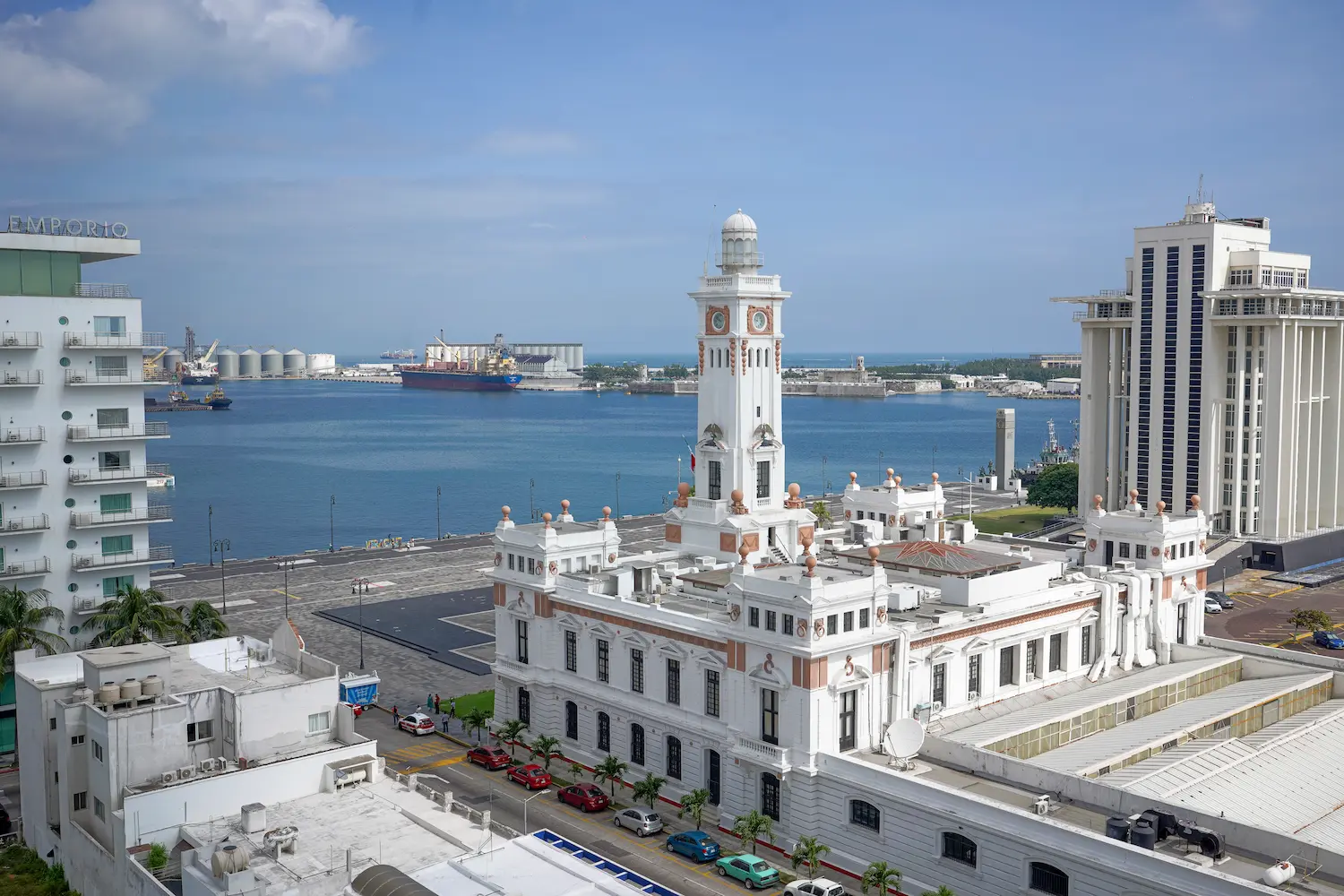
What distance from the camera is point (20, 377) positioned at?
2304 inches

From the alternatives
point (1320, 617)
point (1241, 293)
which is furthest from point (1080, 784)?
point (1241, 293)

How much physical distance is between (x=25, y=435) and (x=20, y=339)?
4898mm

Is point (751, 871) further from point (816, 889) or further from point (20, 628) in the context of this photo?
point (20, 628)

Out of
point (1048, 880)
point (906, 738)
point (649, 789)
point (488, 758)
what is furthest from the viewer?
point (488, 758)

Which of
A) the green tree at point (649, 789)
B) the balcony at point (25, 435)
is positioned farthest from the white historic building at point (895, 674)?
the balcony at point (25, 435)

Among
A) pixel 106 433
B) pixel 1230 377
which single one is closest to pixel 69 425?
pixel 106 433

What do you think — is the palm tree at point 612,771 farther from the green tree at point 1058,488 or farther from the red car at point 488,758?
the green tree at point 1058,488

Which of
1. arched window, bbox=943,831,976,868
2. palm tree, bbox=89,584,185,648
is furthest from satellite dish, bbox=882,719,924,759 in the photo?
palm tree, bbox=89,584,185,648

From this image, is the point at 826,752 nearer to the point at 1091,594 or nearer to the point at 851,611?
the point at 851,611

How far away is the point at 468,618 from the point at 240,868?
54.3 meters

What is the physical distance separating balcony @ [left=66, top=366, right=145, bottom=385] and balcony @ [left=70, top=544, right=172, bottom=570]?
902cm

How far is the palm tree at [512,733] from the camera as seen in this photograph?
185 ft

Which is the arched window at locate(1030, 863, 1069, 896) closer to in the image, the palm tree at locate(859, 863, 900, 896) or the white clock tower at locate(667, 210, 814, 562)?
the palm tree at locate(859, 863, 900, 896)

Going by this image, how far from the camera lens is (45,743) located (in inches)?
1677
